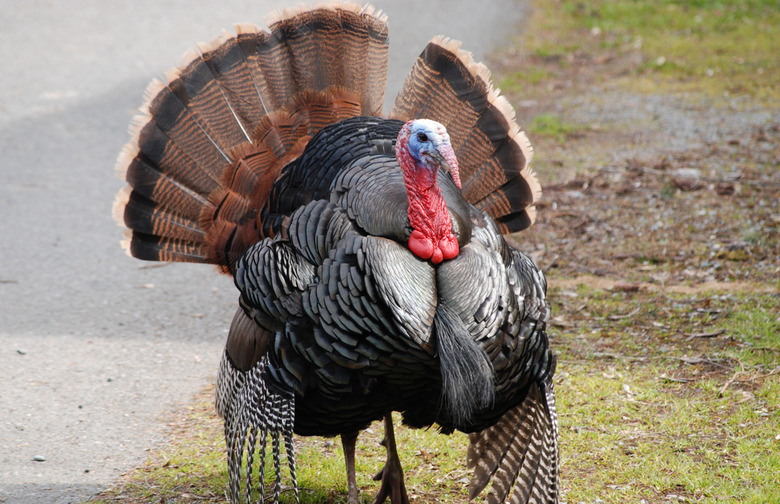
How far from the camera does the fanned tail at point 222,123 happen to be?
4059mm

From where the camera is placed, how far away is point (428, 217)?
3.05 metres

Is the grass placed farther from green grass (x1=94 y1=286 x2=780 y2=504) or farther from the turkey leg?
the turkey leg

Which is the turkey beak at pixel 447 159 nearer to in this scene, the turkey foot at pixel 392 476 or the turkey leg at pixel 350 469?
the turkey foot at pixel 392 476

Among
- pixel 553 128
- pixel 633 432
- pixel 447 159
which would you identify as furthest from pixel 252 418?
pixel 553 128

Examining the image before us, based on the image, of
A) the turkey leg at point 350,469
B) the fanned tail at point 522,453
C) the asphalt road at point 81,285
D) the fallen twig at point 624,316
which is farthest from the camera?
the fallen twig at point 624,316

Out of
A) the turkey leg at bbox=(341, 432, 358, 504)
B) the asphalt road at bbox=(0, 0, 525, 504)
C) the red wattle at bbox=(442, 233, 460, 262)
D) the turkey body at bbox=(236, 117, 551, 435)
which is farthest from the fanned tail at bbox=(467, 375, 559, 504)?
the asphalt road at bbox=(0, 0, 525, 504)

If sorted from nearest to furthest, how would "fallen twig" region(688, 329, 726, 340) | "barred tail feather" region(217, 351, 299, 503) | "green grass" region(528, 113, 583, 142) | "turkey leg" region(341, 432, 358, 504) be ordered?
"barred tail feather" region(217, 351, 299, 503) → "turkey leg" region(341, 432, 358, 504) → "fallen twig" region(688, 329, 726, 340) → "green grass" region(528, 113, 583, 142)

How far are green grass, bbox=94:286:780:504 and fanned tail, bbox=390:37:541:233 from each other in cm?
114

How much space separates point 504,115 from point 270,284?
5.02 ft

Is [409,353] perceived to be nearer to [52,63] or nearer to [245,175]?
[245,175]

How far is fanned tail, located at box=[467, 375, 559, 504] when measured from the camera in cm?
346

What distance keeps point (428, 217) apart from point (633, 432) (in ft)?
6.18

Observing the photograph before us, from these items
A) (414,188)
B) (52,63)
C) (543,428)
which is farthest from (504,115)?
(52,63)

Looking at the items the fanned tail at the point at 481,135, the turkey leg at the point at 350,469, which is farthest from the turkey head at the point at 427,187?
the turkey leg at the point at 350,469
